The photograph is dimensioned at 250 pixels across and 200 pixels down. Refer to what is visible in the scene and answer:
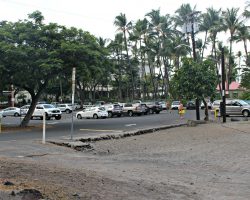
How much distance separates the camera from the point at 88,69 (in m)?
27.9

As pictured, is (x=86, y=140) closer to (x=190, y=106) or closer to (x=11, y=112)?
(x=11, y=112)

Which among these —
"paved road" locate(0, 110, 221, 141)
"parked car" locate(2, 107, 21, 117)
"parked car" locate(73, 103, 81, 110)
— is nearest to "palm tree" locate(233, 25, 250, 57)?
"parked car" locate(73, 103, 81, 110)

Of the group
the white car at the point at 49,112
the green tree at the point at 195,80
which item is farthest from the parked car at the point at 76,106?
the green tree at the point at 195,80

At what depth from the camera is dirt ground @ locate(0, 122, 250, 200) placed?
23.2ft

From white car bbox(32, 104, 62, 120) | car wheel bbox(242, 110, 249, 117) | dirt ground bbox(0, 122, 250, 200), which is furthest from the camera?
white car bbox(32, 104, 62, 120)

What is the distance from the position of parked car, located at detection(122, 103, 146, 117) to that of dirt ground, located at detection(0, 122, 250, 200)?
3224 cm

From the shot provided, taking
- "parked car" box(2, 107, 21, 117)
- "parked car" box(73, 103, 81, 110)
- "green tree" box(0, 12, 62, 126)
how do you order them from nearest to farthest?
"green tree" box(0, 12, 62, 126) → "parked car" box(2, 107, 21, 117) → "parked car" box(73, 103, 81, 110)

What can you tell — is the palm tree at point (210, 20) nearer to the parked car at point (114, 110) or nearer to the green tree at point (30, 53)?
the parked car at point (114, 110)

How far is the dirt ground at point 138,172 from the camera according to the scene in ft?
23.2

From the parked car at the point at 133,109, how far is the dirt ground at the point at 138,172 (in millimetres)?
32240

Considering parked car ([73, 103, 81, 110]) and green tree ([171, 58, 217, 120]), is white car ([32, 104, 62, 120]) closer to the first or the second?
green tree ([171, 58, 217, 120])

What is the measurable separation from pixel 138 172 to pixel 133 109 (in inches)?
1584

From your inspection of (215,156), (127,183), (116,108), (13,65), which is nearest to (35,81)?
(13,65)

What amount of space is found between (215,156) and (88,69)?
51.2 ft
